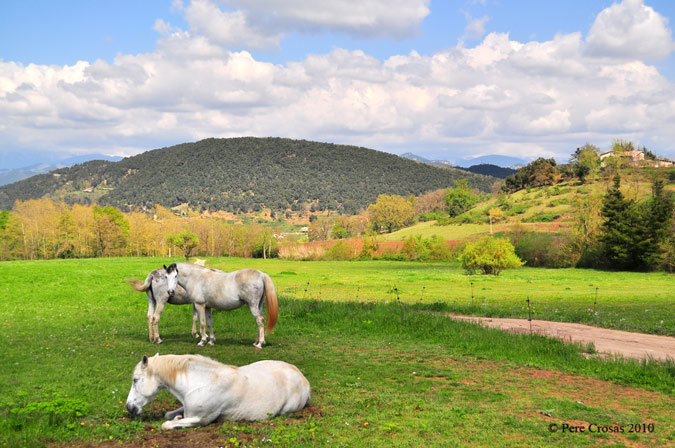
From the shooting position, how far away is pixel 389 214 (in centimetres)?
14800

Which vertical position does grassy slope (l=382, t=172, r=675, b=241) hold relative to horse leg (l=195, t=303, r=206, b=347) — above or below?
above

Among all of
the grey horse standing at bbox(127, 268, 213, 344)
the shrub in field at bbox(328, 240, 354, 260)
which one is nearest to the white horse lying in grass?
the grey horse standing at bbox(127, 268, 213, 344)

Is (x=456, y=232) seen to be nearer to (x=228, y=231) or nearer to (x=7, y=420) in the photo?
(x=228, y=231)

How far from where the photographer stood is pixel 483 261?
51.0 m

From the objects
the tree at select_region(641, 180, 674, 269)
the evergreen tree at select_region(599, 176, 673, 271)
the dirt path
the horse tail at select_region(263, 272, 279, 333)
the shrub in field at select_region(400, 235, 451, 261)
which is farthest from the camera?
the shrub in field at select_region(400, 235, 451, 261)

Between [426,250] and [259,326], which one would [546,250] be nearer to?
Answer: [426,250]

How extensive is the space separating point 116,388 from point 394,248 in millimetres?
81563

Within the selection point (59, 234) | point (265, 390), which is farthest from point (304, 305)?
point (59, 234)

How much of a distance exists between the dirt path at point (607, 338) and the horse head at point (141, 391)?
1101 centimetres

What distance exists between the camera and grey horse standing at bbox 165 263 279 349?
513 inches

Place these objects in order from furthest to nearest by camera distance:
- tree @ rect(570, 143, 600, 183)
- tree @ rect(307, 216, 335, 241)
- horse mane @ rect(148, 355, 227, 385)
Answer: tree @ rect(307, 216, 335, 241) < tree @ rect(570, 143, 600, 183) < horse mane @ rect(148, 355, 227, 385)

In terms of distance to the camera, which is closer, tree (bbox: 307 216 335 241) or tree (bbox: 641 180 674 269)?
tree (bbox: 641 180 674 269)

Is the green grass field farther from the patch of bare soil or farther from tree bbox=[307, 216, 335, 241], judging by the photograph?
tree bbox=[307, 216, 335, 241]

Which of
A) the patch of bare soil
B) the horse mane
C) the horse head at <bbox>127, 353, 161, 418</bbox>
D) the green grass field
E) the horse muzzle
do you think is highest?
the horse mane
